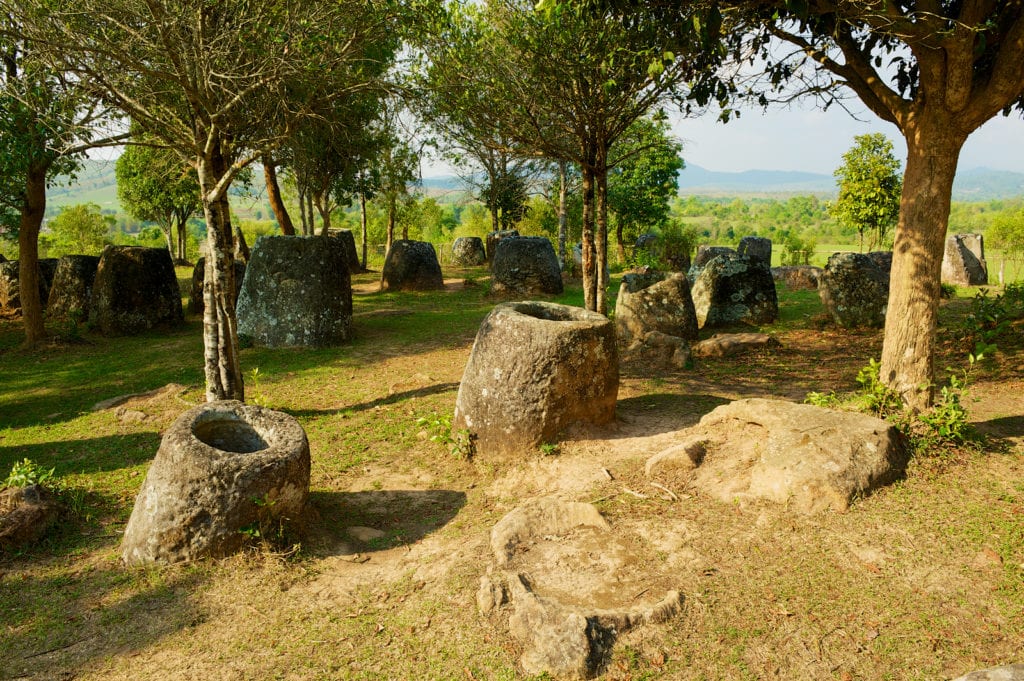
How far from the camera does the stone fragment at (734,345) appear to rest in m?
11.4

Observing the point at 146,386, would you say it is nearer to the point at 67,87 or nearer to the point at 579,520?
the point at 67,87

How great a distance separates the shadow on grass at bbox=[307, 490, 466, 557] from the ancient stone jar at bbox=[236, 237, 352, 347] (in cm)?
630

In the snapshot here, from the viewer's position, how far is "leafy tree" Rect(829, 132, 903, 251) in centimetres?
2706

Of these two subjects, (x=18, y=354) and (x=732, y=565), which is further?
(x=18, y=354)

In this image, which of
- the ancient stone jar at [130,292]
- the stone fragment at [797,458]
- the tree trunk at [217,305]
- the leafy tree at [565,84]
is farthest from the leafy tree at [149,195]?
the stone fragment at [797,458]

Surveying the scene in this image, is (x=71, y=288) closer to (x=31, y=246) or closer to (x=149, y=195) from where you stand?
(x=31, y=246)

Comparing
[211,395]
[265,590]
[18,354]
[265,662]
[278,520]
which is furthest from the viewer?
[18,354]

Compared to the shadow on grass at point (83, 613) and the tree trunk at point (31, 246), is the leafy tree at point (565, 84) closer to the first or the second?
the shadow on grass at point (83, 613)

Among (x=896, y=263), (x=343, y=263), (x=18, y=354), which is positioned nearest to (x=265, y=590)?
(x=896, y=263)

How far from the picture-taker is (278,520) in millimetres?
5453

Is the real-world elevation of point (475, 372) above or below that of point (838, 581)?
above

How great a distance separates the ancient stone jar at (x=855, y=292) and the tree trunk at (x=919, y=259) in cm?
678

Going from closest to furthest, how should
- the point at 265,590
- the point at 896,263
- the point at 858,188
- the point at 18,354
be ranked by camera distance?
1. the point at 265,590
2. the point at 896,263
3. the point at 18,354
4. the point at 858,188

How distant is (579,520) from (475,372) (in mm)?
2201
